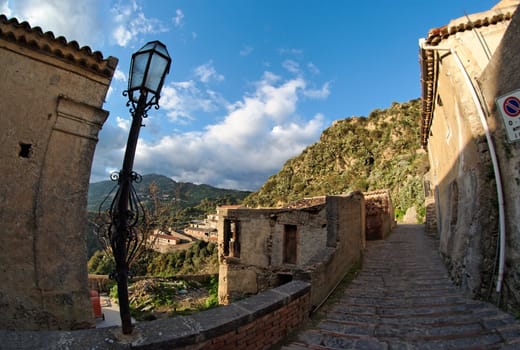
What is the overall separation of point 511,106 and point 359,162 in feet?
132

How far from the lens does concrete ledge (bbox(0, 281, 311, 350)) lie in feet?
7.36

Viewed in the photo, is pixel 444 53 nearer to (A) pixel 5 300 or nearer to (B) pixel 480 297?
(B) pixel 480 297

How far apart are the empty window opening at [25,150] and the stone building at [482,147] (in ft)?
25.6

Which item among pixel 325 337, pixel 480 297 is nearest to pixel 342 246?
pixel 480 297

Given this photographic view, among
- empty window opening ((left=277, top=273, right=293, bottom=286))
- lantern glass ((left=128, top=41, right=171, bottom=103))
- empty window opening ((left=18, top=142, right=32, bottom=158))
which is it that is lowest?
empty window opening ((left=277, top=273, right=293, bottom=286))

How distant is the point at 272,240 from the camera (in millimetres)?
12422

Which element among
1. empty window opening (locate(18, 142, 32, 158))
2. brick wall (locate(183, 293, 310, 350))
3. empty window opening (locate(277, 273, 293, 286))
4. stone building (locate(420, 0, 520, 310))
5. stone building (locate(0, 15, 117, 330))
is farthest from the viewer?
empty window opening (locate(277, 273, 293, 286))

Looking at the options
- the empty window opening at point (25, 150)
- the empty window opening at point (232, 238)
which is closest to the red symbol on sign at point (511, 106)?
the empty window opening at point (25, 150)

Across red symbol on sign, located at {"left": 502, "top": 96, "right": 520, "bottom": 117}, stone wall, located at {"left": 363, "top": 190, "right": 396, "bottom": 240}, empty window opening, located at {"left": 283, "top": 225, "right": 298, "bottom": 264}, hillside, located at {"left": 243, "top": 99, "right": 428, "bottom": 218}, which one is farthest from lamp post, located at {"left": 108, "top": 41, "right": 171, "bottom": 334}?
hillside, located at {"left": 243, "top": 99, "right": 428, "bottom": 218}

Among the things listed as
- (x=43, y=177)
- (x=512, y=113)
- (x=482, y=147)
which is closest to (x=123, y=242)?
(x=43, y=177)

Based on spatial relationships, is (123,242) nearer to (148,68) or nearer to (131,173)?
(131,173)

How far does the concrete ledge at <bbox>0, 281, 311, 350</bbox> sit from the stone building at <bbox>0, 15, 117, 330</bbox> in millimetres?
2883

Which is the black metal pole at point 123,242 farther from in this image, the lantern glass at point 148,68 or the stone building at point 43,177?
the stone building at point 43,177

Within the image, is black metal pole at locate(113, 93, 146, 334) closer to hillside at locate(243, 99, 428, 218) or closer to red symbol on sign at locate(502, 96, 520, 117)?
red symbol on sign at locate(502, 96, 520, 117)
